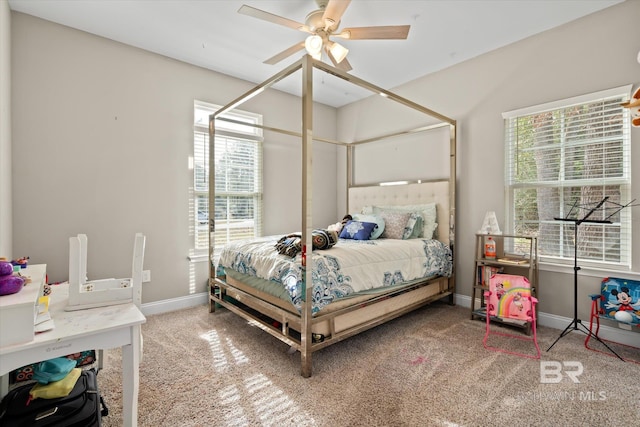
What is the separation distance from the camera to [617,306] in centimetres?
238

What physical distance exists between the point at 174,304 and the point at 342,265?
6.91 feet

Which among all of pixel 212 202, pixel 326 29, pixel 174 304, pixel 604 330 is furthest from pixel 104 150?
pixel 604 330

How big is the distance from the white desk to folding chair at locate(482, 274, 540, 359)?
7.95ft

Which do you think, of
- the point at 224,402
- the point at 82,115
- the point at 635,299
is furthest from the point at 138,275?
the point at 635,299

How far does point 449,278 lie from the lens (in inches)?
134

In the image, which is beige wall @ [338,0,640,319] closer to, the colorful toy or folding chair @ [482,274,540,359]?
the colorful toy

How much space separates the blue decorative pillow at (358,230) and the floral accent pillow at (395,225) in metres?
0.17

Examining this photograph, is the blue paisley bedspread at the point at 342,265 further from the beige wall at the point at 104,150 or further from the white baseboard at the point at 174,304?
the beige wall at the point at 104,150

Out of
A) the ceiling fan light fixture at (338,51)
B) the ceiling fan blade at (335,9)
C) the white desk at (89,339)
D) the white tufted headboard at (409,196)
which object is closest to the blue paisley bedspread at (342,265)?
the white tufted headboard at (409,196)

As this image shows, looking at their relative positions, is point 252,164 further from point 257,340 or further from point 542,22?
point 542,22

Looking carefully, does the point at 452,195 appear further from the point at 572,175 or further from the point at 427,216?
the point at 572,175

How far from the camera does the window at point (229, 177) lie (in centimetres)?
349

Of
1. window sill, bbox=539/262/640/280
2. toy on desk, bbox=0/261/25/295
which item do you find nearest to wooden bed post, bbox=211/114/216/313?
toy on desk, bbox=0/261/25/295

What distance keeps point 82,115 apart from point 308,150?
89.6 inches
